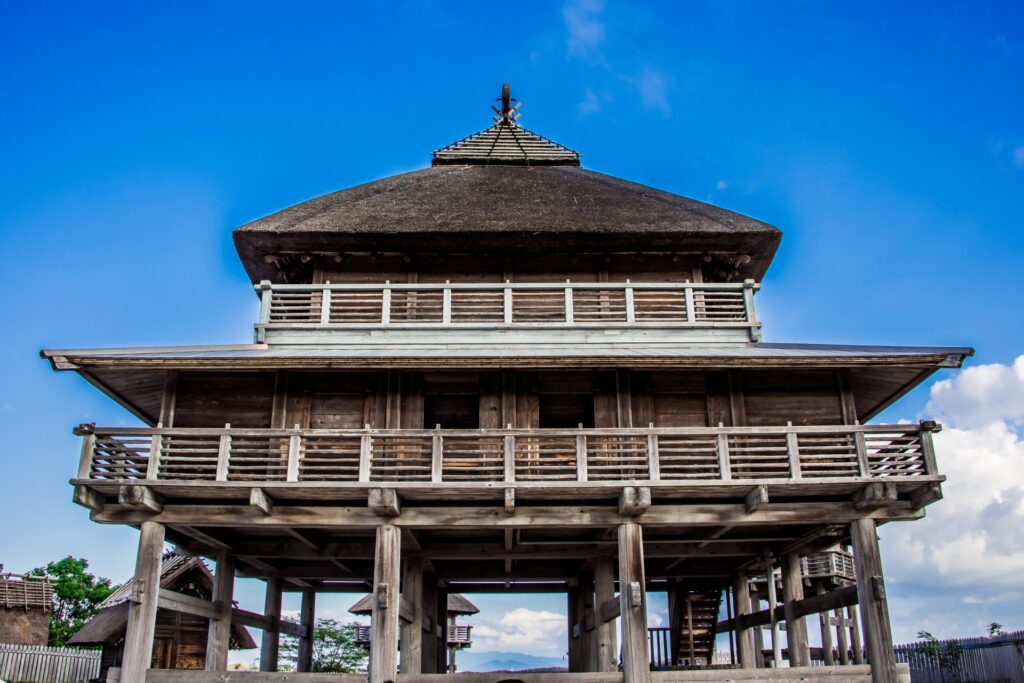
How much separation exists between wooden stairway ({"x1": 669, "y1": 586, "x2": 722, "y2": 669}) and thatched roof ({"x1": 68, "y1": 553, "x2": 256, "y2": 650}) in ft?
42.9

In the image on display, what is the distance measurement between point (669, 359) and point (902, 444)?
465cm

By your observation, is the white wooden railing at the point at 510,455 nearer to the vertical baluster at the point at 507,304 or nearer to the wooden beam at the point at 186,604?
the wooden beam at the point at 186,604

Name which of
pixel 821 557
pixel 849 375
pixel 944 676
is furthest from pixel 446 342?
pixel 944 676

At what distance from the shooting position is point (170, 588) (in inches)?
992

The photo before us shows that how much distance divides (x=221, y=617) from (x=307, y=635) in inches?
194

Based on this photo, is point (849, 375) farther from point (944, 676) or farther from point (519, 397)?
point (944, 676)

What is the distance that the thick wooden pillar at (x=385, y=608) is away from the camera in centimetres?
1491

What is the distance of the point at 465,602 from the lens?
3753 centimetres

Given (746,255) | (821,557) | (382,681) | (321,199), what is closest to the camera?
(382,681)

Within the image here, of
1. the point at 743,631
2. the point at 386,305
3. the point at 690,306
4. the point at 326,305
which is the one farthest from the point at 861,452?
the point at 326,305

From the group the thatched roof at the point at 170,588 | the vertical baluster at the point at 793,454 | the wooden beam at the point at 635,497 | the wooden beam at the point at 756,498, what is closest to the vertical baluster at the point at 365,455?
the wooden beam at the point at 635,497

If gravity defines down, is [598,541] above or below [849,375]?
below

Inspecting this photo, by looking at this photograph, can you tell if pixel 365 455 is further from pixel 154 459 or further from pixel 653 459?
pixel 653 459

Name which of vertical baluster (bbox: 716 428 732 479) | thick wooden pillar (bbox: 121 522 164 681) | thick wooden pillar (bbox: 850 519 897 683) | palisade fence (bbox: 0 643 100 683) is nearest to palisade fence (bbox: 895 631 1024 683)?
thick wooden pillar (bbox: 850 519 897 683)
